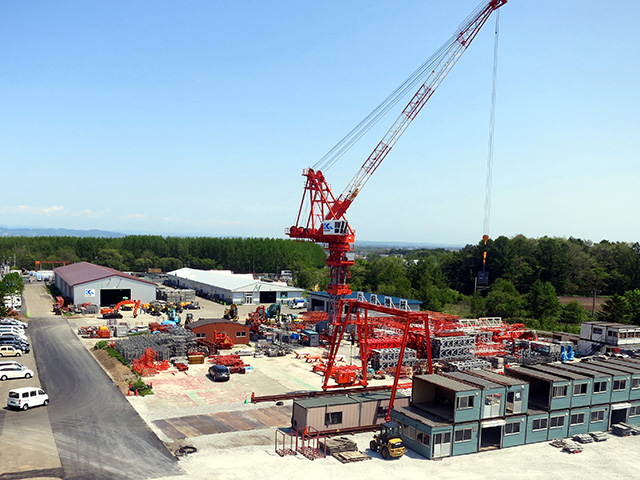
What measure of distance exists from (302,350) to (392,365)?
1107 centimetres

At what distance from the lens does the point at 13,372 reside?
37719 millimetres

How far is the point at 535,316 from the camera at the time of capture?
Result: 249 ft

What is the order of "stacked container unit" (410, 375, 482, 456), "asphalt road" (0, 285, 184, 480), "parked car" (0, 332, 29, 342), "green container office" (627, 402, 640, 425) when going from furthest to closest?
"parked car" (0, 332, 29, 342) < "green container office" (627, 402, 640, 425) < "stacked container unit" (410, 375, 482, 456) < "asphalt road" (0, 285, 184, 480)

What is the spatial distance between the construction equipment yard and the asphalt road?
0.31 m

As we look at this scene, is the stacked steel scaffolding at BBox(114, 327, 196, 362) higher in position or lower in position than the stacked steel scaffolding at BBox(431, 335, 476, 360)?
lower

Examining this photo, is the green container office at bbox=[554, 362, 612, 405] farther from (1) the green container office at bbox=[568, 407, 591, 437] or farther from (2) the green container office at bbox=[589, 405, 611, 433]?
(1) the green container office at bbox=[568, 407, 591, 437]

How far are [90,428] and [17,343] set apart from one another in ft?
78.9

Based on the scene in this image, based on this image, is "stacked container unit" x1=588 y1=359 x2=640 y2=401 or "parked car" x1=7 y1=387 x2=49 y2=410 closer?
"parked car" x1=7 y1=387 x2=49 y2=410

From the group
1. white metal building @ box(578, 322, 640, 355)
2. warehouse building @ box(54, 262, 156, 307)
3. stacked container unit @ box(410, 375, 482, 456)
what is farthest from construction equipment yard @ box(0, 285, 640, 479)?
warehouse building @ box(54, 262, 156, 307)

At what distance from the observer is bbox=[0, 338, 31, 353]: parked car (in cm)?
4675

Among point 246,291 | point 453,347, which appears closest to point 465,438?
point 453,347

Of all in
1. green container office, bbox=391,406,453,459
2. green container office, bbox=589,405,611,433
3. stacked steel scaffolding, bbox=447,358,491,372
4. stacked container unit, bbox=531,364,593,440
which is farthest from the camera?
stacked steel scaffolding, bbox=447,358,491,372

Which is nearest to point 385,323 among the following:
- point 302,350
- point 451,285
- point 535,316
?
point 302,350

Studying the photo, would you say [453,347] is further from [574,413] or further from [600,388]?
[574,413]
